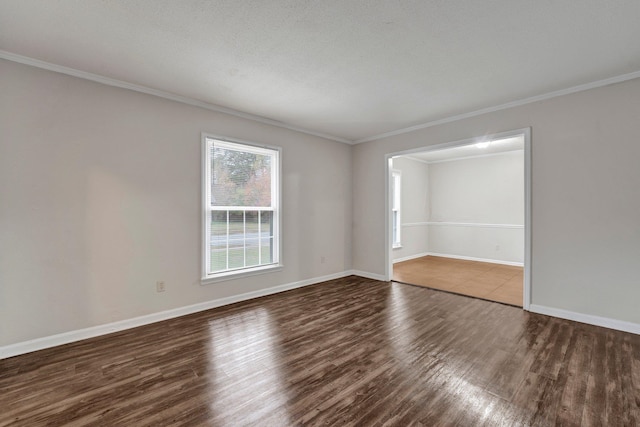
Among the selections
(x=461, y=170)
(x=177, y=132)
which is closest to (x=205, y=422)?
(x=177, y=132)

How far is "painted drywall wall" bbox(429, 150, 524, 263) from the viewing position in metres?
6.61

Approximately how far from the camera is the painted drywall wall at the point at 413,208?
7184mm

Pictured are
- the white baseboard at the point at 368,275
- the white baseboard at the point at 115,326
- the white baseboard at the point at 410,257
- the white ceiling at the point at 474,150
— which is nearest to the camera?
the white baseboard at the point at 115,326

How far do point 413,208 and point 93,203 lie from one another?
6.72 metres

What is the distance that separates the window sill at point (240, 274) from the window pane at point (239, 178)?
0.95 m

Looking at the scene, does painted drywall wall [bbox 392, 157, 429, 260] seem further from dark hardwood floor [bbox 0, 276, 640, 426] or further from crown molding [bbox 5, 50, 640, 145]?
dark hardwood floor [bbox 0, 276, 640, 426]

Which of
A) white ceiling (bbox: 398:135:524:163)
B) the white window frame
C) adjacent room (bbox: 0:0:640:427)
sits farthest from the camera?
white ceiling (bbox: 398:135:524:163)

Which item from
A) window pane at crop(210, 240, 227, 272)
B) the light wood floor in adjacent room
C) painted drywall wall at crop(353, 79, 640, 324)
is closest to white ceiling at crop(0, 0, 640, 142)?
painted drywall wall at crop(353, 79, 640, 324)

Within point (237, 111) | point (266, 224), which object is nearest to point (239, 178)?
point (266, 224)

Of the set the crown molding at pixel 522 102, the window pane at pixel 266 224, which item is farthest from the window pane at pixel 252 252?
the crown molding at pixel 522 102

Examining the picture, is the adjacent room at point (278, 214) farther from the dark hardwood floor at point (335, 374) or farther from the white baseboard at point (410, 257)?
the white baseboard at point (410, 257)

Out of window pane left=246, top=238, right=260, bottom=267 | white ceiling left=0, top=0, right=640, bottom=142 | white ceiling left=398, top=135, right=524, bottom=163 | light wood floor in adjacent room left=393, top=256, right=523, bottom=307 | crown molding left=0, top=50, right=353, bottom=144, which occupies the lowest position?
light wood floor in adjacent room left=393, top=256, right=523, bottom=307

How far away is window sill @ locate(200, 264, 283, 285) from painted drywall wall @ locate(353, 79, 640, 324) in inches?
139

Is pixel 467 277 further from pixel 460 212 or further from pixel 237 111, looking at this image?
pixel 237 111
